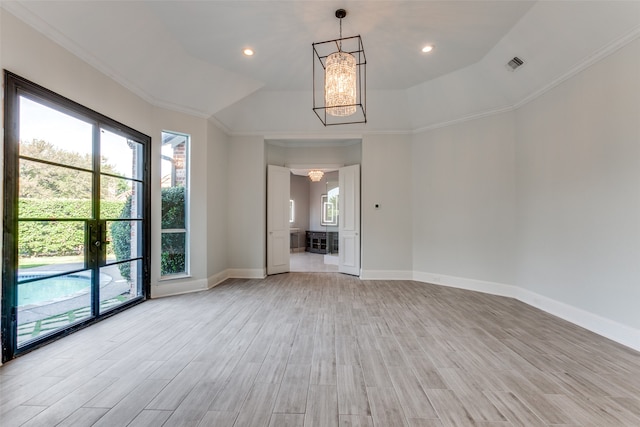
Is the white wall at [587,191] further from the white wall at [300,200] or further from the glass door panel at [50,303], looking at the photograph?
the white wall at [300,200]

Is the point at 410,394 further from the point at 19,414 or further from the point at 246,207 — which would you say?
the point at 246,207

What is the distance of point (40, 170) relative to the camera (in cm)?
264

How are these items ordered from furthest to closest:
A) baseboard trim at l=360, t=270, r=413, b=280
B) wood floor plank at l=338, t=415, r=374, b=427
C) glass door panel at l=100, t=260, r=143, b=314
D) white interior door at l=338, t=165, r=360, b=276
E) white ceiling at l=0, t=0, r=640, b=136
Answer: white interior door at l=338, t=165, r=360, b=276, baseboard trim at l=360, t=270, r=413, b=280, glass door panel at l=100, t=260, r=143, b=314, white ceiling at l=0, t=0, r=640, b=136, wood floor plank at l=338, t=415, r=374, b=427

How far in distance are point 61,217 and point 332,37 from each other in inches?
151

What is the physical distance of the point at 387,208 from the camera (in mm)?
5484

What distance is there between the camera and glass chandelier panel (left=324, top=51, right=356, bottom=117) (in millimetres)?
2848

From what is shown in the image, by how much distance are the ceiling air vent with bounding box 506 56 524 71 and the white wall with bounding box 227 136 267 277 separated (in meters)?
4.40

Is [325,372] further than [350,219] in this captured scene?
No

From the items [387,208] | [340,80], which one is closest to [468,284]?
[387,208]

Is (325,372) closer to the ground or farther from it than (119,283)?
closer to the ground

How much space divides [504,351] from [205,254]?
14.6 feet

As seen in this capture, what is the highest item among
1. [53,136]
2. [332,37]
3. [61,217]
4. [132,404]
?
[332,37]

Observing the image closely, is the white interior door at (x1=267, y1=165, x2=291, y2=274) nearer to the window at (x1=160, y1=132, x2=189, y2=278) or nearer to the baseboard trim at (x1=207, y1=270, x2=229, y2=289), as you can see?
the baseboard trim at (x1=207, y1=270, x2=229, y2=289)

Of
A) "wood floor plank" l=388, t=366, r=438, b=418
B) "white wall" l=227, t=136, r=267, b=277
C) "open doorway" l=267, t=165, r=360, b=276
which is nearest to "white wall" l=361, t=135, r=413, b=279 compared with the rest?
"open doorway" l=267, t=165, r=360, b=276
